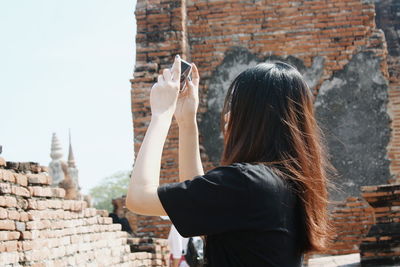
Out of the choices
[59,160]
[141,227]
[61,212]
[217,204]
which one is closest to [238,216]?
[217,204]

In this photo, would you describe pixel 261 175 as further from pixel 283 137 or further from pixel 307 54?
pixel 307 54

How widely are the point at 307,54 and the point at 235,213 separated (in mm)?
7266

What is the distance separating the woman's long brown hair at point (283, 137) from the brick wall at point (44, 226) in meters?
2.40

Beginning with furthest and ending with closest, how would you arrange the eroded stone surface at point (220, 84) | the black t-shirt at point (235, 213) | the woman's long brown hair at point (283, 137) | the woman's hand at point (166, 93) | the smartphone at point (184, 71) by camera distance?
the eroded stone surface at point (220, 84)
the smartphone at point (184, 71)
the woman's hand at point (166, 93)
the woman's long brown hair at point (283, 137)
the black t-shirt at point (235, 213)

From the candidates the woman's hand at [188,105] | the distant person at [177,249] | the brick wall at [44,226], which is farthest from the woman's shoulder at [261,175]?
the distant person at [177,249]

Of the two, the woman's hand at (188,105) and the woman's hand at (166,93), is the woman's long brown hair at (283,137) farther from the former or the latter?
the woman's hand at (188,105)

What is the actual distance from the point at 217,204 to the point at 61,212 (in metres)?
3.37

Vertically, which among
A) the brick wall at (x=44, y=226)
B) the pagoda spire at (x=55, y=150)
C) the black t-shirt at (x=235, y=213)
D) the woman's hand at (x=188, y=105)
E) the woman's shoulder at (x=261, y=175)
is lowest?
the pagoda spire at (x=55, y=150)

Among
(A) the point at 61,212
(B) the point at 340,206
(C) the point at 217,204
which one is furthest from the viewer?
(B) the point at 340,206

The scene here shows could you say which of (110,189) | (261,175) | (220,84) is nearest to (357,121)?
(220,84)

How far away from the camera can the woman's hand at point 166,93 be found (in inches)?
88.7

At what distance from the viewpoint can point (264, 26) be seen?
9117 millimetres

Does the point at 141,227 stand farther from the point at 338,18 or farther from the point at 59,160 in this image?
the point at 59,160

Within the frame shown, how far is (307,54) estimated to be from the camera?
909 cm
